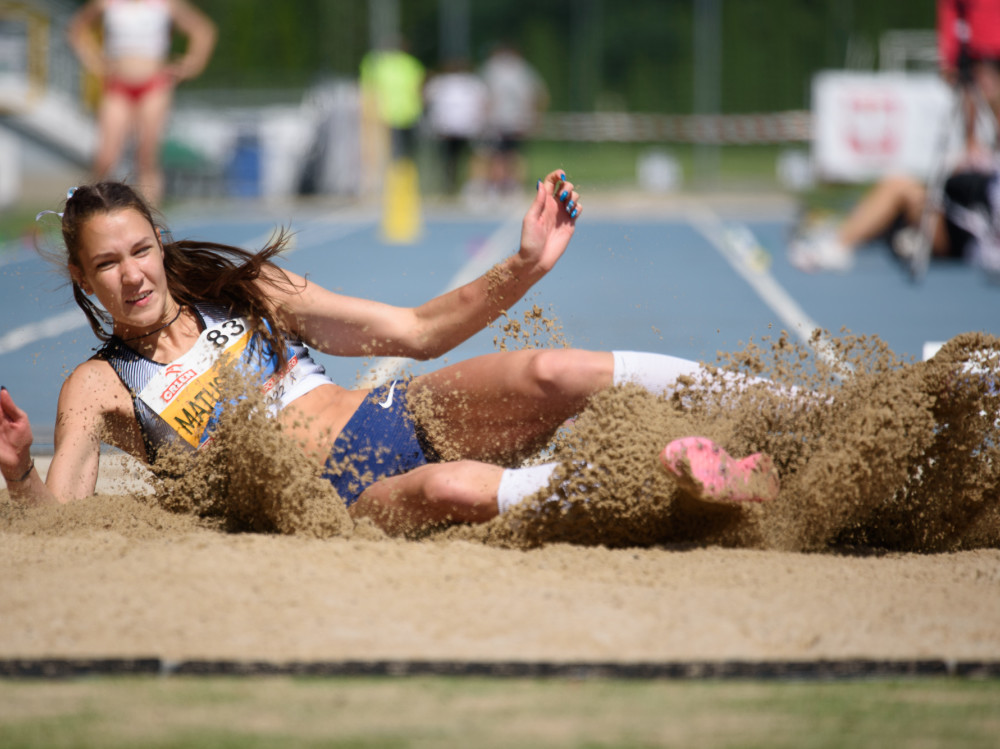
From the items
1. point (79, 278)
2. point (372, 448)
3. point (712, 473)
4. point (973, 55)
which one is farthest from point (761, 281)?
point (79, 278)

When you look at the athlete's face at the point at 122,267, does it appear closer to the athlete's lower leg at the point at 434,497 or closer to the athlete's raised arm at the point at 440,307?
the athlete's raised arm at the point at 440,307

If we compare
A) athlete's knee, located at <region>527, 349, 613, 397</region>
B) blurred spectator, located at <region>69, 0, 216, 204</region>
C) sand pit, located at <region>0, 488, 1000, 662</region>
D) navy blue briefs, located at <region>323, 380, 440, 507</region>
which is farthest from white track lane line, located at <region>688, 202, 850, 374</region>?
blurred spectator, located at <region>69, 0, 216, 204</region>

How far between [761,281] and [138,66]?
6737 mm

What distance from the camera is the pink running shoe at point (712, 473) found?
2.96 m

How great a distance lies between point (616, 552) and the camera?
3164 mm

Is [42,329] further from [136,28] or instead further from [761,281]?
[761,281]

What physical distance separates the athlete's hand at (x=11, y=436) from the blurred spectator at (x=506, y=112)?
1789 cm

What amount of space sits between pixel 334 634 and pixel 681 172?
26290 mm

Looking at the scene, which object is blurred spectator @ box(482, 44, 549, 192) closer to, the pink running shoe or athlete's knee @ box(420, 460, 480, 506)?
athlete's knee @ box(420, 460, 480, 506)

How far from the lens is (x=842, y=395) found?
331 centimetres

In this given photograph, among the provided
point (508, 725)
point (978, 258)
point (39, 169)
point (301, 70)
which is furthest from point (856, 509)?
point (301, 70)

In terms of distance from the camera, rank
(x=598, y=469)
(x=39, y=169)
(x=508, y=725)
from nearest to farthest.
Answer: (x=508, y=725) → (x=598, y=469) → (x=39, y=169)

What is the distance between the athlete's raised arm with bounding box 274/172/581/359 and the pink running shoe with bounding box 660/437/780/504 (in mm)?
709

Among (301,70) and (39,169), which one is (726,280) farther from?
(301,70)
